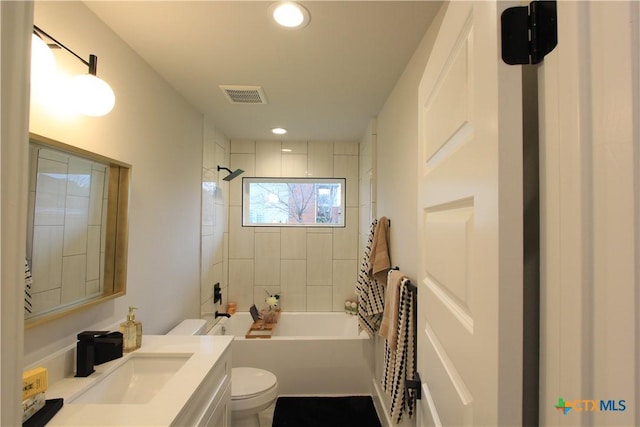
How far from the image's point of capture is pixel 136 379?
1288 mm

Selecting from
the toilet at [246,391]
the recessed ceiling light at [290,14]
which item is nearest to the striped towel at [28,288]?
the toilet at [246,391]

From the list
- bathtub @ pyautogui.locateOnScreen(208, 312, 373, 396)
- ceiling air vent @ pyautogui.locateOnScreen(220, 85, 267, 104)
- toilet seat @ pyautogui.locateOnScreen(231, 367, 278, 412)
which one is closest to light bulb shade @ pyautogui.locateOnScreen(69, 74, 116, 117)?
ceiling air vent @ pyautogui.locateOnScreen(220, 85, 267, 104)

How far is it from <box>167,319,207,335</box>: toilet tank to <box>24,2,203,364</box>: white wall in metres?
0.06

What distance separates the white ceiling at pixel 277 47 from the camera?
127cm

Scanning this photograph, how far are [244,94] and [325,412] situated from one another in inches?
102

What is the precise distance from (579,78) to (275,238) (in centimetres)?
327

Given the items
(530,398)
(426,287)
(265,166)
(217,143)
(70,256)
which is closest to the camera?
(530,398)

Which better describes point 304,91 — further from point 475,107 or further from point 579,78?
point 579,78

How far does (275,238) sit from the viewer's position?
3.48m

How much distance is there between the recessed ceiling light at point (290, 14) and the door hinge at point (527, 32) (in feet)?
3.36

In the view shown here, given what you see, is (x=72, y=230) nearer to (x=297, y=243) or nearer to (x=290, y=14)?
(x=290, y=14)

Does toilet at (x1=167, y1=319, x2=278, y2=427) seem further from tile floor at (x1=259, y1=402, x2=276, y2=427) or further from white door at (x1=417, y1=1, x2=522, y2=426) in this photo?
white door at (x1=417, y1=1, x2=522, y2=426)

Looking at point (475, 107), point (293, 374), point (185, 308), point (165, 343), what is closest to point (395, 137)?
point (475, 107)

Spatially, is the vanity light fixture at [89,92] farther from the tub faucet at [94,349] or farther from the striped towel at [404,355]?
the striped towel at [404,355]
